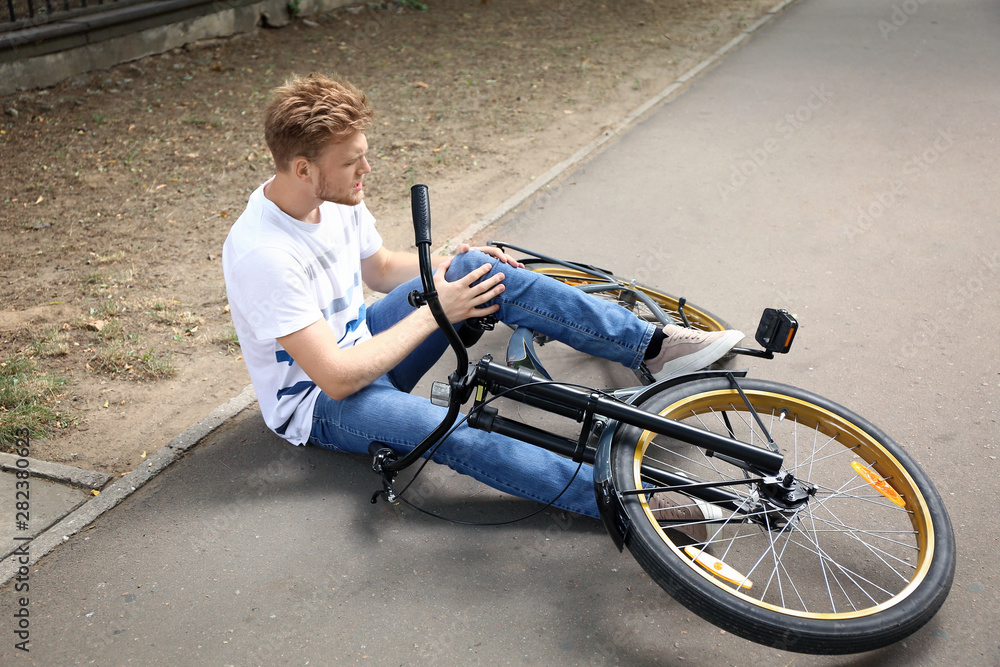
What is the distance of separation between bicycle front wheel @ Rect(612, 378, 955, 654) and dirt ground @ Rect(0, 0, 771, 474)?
211cm

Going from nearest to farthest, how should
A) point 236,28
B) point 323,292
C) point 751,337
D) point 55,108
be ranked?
point 323,292 < point 751,337 < point 55,108 < point 236,28

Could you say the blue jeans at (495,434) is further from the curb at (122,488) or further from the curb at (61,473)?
the curb at (61,473)

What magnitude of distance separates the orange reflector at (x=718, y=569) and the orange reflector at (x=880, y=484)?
67cm

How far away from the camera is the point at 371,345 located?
2.72 metres

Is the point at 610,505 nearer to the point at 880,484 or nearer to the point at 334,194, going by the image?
the point at 880,484

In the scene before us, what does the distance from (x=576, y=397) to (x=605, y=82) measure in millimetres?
6302

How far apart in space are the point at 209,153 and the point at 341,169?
4229 mm

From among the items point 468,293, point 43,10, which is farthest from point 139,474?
point 43,10

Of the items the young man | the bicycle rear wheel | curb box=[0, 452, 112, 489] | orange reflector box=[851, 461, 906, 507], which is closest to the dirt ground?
curb box=[0, 452, 112, 489]

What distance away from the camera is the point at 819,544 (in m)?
2.81

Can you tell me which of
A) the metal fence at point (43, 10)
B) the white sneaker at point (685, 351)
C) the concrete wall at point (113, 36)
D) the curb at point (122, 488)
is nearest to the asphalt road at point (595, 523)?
the curb at point (122, 488)

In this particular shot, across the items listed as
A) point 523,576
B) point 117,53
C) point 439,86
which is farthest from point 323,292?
point 117,53

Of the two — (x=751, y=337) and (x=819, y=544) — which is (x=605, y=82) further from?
(x=819, y=544)

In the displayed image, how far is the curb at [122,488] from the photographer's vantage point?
2750 mm
